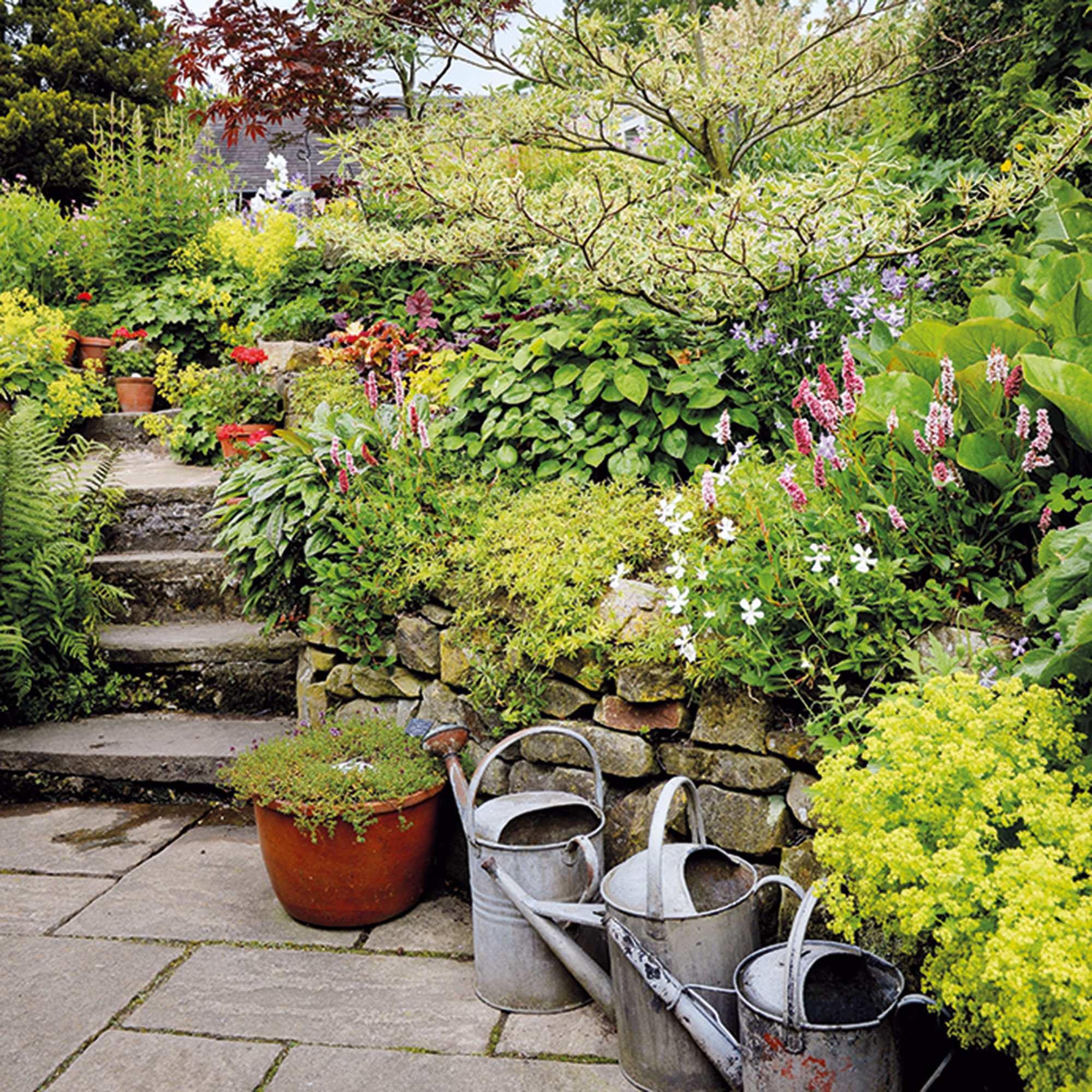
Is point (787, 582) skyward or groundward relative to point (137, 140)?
groundward

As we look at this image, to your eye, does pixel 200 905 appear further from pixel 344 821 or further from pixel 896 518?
pixel 896 518

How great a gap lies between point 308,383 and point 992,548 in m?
3.89

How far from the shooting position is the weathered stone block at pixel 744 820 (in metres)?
2.16

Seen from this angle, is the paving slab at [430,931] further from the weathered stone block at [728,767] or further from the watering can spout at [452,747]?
the weathered stone block at [728,767]

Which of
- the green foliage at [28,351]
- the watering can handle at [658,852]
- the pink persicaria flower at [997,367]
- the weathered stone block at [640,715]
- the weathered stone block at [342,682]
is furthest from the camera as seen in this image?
the green foliage at [28,351]

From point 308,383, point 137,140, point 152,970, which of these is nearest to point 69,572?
point 308,383

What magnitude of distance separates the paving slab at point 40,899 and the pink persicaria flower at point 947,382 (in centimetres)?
293

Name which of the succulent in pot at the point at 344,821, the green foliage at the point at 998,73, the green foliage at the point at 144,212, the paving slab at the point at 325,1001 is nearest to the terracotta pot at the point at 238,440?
the succulent in pot at the point at 344,821

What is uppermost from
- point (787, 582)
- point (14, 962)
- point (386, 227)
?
point (386, 227)

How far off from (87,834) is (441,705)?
5.04 ft

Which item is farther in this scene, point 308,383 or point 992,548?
point 308,383

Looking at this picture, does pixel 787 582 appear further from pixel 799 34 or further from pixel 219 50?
pixel 219 50

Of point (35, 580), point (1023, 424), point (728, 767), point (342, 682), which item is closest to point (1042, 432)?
point (1023, 424)

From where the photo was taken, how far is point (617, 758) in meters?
2.48
